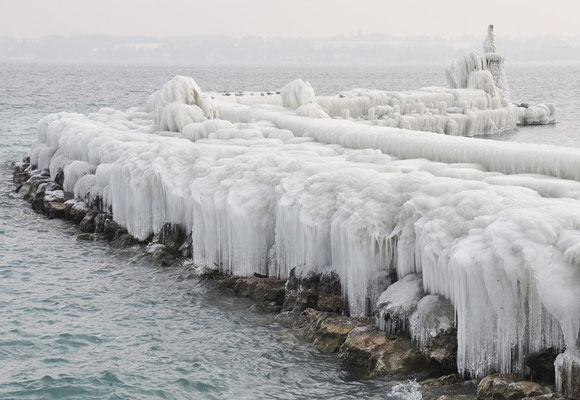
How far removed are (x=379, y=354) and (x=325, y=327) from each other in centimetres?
162

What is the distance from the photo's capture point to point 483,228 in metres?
13.5

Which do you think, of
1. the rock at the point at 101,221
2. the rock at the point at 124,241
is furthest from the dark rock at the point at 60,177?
the rock at the point at 124,241

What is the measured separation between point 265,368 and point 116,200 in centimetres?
1131

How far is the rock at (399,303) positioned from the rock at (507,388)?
7.08 ft

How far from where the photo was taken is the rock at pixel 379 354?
13.5 m

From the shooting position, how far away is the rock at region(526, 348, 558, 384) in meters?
12.0

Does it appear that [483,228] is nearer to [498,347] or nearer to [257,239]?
[498,347]

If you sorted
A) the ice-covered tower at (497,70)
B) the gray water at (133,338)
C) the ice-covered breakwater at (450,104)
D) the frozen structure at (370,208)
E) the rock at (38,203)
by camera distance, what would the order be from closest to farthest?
1. the frozen structure at (370,208)
2. the gray water at (133,338)
3. the rock at (38,203)
4. the ice-covered breakwater at (450,104)
5. the ice-covered tower at (497,70)

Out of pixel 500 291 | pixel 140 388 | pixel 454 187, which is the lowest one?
pixel 140 388

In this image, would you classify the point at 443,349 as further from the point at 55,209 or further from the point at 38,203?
the point at 38,203

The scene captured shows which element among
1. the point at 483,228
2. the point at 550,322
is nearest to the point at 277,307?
the point at 483,228

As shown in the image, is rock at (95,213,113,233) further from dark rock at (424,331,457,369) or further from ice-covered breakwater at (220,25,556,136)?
dark rock at (424,331,457,369)

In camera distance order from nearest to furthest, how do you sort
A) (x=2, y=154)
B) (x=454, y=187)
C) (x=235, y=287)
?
(x=454, y=187) → (x=235, y=287) → (x=2, y=154)

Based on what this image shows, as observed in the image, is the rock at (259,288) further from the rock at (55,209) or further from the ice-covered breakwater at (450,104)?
the ice-covered breakwater at (450,104)
